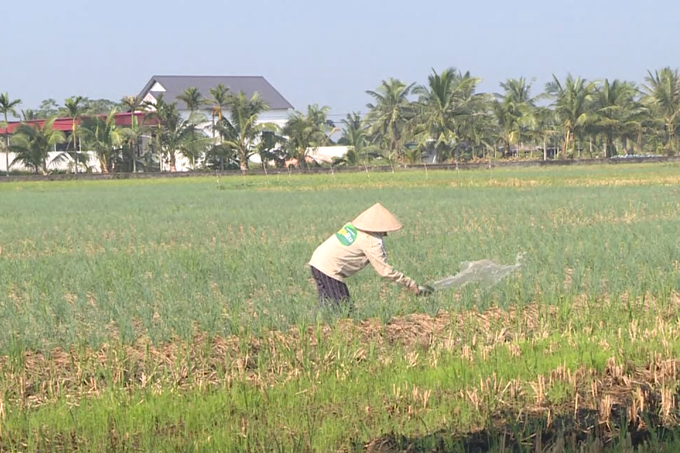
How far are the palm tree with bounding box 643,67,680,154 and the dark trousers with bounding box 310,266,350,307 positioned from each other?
39744 millimetres

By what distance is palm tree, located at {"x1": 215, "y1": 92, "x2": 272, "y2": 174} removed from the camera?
38312 mm

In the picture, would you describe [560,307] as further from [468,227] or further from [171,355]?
[468,227]

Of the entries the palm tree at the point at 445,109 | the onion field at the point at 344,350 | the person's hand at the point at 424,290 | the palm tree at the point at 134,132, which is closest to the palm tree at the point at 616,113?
the palm tree at the point at 445,109

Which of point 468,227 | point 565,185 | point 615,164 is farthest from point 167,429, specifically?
point 615,164

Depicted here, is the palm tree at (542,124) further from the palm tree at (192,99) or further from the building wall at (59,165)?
the building wall at (59,165)

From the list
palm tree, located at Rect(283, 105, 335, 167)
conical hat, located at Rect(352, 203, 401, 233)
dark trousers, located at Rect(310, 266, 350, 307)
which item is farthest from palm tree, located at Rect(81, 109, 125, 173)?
conical hat, located at Rect(352, 203, 401, 233)

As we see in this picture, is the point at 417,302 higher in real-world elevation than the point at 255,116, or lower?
lower

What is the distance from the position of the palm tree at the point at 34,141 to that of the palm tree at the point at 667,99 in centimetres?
2755

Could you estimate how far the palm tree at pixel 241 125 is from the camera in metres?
38.3

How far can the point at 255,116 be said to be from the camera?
38.2 metres

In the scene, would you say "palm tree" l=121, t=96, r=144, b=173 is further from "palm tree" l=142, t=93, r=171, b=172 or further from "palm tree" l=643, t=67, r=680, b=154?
"palm tree" l=643, t=67, r=680, b=154

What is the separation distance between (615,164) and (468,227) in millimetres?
23623

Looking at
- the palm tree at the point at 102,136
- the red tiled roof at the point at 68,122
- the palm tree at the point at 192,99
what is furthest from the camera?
the red tiled roof at the point at 68,122

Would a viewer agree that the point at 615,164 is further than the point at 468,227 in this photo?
Yes
